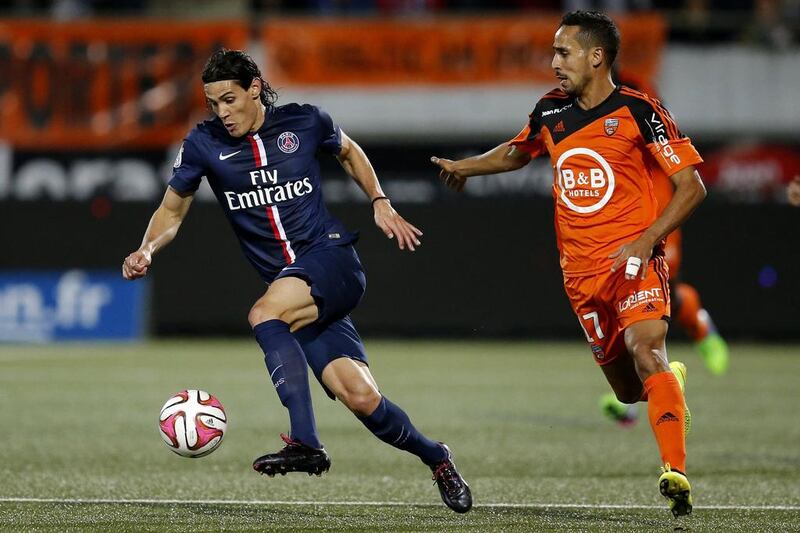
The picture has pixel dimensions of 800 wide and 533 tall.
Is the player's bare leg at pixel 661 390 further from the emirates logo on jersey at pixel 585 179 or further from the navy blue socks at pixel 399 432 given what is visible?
the navy blue socks at pixel 399 432

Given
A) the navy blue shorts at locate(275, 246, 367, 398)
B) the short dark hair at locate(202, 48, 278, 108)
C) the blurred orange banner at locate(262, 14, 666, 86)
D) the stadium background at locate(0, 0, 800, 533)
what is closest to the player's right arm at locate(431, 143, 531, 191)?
the navy blue shorts at locate(275, 246, 367, 398)

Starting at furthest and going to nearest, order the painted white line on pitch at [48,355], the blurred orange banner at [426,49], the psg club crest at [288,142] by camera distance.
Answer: the blurred orange banner at [426,49] < the painted white line on pitch at [48,355] < the psg club crest at [288,142]

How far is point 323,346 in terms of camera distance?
6.02 m

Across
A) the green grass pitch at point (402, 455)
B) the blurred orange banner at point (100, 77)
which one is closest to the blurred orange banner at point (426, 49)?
the blurred orange banner at point (100, 77)

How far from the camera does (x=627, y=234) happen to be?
600 cm

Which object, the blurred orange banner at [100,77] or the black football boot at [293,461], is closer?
the black football boot at [293,461]

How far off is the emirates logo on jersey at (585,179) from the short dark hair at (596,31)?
0.44m

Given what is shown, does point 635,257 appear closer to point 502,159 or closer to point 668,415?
point 668,415

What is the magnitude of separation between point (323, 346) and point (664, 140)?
5.68 ft

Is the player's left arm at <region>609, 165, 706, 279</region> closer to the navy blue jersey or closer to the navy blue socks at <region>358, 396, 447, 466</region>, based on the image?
the navy blue socks at <region>358, 396, 447, 466</region>

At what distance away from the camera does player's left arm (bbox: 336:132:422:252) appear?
602cm

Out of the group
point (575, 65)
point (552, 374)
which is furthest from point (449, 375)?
point (575, 65)

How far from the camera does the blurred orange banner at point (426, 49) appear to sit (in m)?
19.1

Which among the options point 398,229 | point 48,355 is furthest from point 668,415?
point 48,355
